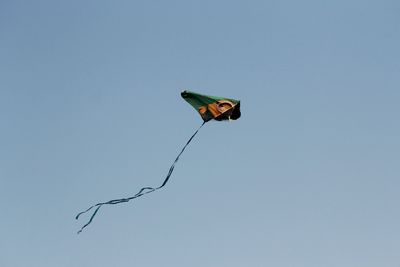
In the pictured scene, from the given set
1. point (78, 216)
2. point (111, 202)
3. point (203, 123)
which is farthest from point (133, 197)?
point (203, 123)

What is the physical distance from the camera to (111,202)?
58.7 feet

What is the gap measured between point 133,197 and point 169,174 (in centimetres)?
187

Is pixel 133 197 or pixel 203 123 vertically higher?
pixel 203 123

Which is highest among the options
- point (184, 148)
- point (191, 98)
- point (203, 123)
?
point (191, 98)

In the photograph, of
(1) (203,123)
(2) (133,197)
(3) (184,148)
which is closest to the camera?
(2) (133,197)

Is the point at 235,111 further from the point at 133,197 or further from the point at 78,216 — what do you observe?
the point at 78,216

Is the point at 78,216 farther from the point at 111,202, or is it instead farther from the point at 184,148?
the point at 184,148

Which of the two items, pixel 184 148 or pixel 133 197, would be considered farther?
pixel 184 148

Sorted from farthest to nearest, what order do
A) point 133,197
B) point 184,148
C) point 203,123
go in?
1. point 203,123
2. point 184,148
3. point 133,197

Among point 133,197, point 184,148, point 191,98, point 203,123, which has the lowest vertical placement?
point 133,197

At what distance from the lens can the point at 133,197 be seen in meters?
17.4

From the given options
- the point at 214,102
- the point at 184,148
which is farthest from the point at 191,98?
the point at 184,148

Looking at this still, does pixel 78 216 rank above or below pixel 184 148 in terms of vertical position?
below

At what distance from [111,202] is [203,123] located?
669cm
